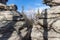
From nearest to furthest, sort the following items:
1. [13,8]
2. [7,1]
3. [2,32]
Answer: [2,32] < [13,8] < [7,1]

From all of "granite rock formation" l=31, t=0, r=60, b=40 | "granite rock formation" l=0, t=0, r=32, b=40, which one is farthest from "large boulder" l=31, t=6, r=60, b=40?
"granite rock formation" l=0, t=0, r=32, b=40

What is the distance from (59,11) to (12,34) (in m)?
2.36

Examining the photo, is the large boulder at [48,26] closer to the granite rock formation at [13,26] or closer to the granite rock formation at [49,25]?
the granite rock formation at [49,25]

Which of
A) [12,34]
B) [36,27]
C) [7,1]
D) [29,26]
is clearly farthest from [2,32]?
[7,1]

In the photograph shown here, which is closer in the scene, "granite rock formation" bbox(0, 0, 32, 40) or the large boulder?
the large boulder

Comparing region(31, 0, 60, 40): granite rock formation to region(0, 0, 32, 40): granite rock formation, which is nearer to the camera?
region(31, 0, 60, 40): granite rock formation

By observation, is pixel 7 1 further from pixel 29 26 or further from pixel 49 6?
pixel 49 6

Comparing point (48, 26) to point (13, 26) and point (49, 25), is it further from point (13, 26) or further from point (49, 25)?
point (13, 26)

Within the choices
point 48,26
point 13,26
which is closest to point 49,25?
point 48,26

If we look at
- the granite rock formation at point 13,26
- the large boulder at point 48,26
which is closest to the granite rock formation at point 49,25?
the large boulder at point 48,26

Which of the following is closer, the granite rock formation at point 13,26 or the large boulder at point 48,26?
the large boulder at point 48,26

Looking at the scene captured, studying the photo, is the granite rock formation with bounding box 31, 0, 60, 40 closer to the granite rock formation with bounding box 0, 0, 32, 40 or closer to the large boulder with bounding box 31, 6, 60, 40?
the large boulder with bounding box 31, 6, 60, 40

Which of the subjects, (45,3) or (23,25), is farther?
(23,25)

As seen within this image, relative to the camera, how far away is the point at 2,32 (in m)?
9.23
